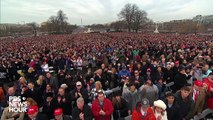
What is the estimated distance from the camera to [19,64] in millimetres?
14016

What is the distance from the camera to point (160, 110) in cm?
466

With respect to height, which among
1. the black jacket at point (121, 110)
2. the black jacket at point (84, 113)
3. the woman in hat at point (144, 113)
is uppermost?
the woman in hat at point (144, 113)

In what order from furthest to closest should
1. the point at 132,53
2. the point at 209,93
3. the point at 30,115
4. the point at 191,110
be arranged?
the point at 132,53 → the point at 209,93 → the point at 191,110 → the point at 30,115

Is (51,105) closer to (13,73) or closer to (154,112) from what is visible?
(154,112)

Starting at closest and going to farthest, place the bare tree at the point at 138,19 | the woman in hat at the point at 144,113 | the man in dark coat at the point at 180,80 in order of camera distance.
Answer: the woman in hat at the point at 144,113 < the man in dark coat at the point at 180,80 < the bare tree at the point at 138,19

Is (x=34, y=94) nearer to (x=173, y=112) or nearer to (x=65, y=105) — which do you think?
(x=65, y=105)

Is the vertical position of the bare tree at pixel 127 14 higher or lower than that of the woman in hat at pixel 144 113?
higher

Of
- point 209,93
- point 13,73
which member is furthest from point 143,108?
point 13,73

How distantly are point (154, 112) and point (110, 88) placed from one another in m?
4.14

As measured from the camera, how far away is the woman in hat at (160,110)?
15.1 ft

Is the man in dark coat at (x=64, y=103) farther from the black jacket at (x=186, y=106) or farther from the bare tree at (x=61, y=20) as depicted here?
the bare tree at (x=61, y=20)

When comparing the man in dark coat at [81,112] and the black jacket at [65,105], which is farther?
the black jacket at [65,105]

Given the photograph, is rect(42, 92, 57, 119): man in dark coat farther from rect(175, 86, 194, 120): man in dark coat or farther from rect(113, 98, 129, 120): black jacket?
rect(175, 86, 194, 120): man in dark coat

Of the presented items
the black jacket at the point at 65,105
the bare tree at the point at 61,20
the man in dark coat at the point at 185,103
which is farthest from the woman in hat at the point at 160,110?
the bare tree at the point at 61,20
